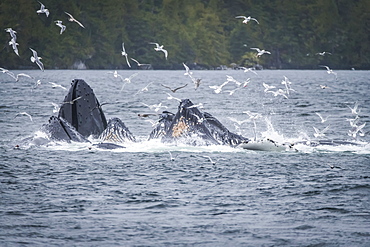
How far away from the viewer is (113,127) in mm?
22859

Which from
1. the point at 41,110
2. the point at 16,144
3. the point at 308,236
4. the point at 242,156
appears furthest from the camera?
the point at 41,110

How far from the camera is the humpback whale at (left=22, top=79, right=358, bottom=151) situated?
21.9m

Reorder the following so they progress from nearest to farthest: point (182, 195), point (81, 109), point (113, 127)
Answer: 1. point (182, 195)
2. point (81, 109)
3. point (113, 127)

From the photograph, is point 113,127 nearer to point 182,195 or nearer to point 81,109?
point 81,109

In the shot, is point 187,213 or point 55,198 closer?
point 187,213

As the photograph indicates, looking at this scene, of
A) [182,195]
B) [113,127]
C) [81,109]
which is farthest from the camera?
[113,127]

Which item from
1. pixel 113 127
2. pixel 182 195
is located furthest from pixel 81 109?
pixel 182 195

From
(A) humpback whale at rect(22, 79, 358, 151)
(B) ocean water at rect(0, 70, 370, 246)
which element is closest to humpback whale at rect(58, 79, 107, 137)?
(A) humpback whale at rect(22, 79, 358, 151)

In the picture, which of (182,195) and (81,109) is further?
(81,109)

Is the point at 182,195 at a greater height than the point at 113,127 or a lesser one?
lesser

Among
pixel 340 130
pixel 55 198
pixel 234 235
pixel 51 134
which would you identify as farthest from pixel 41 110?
pixel 234 235

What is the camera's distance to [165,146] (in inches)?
896

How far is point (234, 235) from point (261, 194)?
3146mm

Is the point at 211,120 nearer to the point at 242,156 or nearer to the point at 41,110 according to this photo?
the point at 242,156
